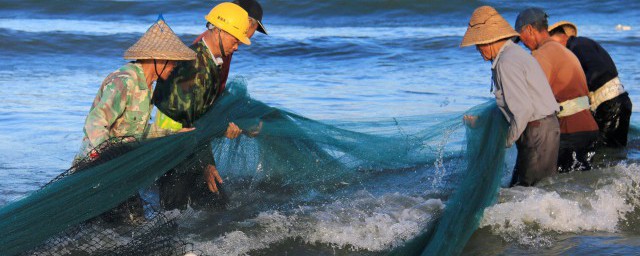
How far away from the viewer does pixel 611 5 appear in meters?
22.5

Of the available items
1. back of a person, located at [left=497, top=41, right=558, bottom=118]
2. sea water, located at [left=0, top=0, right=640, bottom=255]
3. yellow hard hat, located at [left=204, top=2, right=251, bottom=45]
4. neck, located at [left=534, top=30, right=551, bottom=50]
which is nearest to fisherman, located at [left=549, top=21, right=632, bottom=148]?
sea water, located at [left=0, top=0, right=640, bottom=255]

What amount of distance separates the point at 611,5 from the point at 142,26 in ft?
38.5

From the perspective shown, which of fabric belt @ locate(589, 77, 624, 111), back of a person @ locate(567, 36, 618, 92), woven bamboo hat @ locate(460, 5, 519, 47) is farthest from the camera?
fabric belt @ locate(589, 77, 624, 111)

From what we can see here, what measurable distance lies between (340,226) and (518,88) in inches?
54.0

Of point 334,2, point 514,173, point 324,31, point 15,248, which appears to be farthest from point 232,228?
point 334,2

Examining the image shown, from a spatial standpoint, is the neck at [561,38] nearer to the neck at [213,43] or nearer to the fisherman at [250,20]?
the fisherman at [250,20]

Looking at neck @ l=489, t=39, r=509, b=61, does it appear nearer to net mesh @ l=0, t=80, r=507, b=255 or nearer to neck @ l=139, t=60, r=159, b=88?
net mesh @ l=0, t=80, r=507, b=255

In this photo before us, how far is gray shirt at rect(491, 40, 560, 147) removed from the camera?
534 centimetres

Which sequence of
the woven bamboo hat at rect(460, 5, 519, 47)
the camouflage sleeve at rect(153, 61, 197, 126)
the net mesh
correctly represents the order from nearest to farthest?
the net mesh < the camouflage sleeve at rect(153, 61, 197, 126) < the woven bamboo hat at rect(460, 5, 519, 47)

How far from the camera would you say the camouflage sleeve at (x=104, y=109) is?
185 inches

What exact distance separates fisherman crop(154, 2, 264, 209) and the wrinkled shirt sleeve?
Answer: 156 cm

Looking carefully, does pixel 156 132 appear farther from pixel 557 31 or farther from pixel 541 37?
pixel 557 31

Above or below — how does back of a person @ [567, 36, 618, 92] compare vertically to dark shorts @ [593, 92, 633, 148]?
above

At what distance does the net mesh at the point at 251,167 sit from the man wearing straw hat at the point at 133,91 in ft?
0.53
